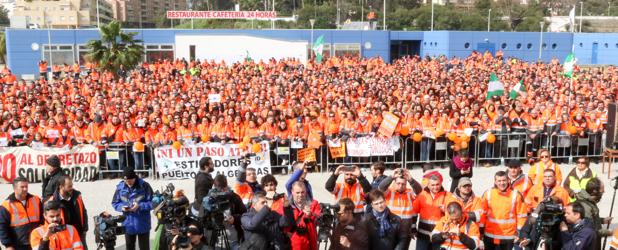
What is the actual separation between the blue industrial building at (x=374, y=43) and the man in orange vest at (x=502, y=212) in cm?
3420

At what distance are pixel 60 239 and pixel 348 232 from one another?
277 cm

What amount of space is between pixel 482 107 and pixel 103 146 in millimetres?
9419

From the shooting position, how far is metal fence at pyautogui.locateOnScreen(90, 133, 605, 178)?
1284cm

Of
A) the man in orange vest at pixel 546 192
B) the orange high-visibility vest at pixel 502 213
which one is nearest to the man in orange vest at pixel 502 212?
the orange high-visibility vest at pixel 502 213

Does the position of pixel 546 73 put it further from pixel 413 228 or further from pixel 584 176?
pixel 413 228

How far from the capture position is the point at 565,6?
10044 cm

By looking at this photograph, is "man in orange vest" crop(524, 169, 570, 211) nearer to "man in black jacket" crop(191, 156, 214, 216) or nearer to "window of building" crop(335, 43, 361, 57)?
"man in black jacket" crop(191, 156, 214, 216)

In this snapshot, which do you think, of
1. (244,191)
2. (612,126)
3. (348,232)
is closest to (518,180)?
(348,232)

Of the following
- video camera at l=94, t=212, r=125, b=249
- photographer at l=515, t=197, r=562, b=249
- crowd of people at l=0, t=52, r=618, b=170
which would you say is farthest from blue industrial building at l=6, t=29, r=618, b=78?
photographer at l=515, t=197, r=562, b=249

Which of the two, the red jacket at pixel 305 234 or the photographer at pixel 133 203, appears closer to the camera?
the red jacket at pixel 305 234

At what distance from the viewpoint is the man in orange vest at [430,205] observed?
666cm

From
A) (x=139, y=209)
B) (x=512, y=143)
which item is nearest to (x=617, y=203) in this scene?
(x=512, y=143)

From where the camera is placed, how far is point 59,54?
3838 cm

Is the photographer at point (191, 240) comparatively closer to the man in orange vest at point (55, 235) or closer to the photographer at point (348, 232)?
the man in orange vest at point (55, 235)
